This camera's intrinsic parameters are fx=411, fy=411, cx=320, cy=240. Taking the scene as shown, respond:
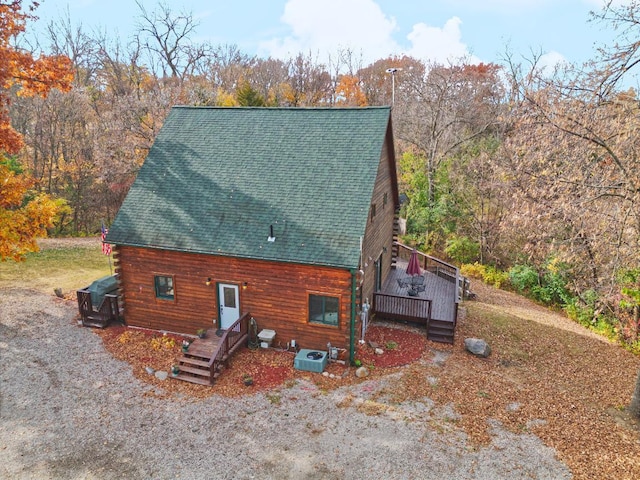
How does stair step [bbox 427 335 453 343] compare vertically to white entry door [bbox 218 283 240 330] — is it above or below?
below

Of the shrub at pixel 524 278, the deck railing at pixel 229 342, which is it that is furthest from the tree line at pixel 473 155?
the deck railing at pixel 229 342

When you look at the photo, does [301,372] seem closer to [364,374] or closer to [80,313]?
[364,374]

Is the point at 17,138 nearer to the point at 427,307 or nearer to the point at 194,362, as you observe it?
the point at 194,362

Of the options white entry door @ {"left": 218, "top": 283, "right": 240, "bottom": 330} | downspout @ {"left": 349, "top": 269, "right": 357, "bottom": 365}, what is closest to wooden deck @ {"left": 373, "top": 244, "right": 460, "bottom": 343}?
downspout @ {"left": 349, "top": 269, "right": 357, "bottom": 365}

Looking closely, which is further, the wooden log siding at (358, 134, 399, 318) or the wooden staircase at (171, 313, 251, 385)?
the wooden log siding at (358, 134, 399, 318)

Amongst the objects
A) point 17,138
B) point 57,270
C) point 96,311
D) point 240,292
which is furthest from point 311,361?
point 57,270

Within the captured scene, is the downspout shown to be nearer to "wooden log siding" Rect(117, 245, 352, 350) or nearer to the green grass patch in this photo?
"wooden log siding" Rect(117, 245, 352, 350)

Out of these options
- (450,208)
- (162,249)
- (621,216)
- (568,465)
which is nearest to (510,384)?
(568,465)
